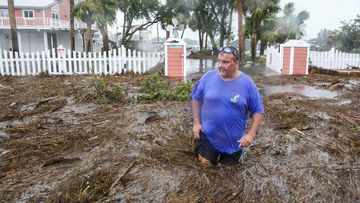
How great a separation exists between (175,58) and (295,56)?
5.26 meters

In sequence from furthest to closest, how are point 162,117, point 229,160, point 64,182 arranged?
point 162,117 < point 229,160 < point 64,182

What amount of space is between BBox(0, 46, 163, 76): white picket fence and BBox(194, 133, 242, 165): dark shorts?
360 inches

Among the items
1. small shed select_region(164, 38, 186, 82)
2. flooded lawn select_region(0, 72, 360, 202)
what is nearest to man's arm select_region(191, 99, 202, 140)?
flooded lawn select_region(0, 72, 360, 202)

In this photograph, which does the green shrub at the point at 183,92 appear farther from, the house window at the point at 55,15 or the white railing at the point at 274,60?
the house window at the point at 55,15

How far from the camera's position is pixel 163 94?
6844 millimetres

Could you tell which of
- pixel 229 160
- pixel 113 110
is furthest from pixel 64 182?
pixel 113 110

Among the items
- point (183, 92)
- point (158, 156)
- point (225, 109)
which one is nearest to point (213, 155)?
point (225, 109)

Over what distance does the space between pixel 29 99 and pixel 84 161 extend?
4.39 m

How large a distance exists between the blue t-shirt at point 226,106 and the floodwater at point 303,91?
5296 millimetres

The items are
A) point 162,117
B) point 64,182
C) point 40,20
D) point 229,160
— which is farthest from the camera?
point 40,20

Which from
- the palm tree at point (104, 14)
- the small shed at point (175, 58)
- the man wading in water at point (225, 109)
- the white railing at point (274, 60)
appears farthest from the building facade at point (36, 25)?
the man wading in water at point (225, 109)

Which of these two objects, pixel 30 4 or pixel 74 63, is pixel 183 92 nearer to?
pixel 74 63

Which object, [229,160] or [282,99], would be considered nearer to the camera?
[229,160]

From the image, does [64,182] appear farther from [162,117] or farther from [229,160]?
[162,117]
